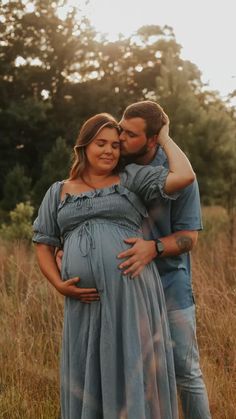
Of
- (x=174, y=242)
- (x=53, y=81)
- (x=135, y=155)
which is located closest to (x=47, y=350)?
(x=174, y=242)

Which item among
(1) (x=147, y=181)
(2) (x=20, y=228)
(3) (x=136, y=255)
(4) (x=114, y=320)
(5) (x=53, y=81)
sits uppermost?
(5) (x=53, y=81)

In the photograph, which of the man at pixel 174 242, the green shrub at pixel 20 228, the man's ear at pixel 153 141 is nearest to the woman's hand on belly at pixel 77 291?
the man at pixel 174 242

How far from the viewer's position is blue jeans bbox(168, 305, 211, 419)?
3.21m

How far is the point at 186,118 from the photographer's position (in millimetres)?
10164

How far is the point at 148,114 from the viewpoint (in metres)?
3.05

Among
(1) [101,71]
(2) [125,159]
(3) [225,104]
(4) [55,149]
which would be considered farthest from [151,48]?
(2) [125,159]

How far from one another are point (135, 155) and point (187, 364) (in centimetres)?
108

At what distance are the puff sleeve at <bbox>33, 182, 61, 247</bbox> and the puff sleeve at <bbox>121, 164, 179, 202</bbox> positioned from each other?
356mm

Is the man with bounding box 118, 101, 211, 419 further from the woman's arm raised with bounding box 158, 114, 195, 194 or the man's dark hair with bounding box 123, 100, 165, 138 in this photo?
the woman's arm raised with bounding box 158, 114, 195, 194

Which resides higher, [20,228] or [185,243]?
[20,228]

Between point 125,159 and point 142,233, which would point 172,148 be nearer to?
point 125,159

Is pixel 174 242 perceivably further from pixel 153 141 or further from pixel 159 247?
A: pixel 153 141

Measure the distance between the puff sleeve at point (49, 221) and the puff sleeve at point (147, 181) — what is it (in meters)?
0.36

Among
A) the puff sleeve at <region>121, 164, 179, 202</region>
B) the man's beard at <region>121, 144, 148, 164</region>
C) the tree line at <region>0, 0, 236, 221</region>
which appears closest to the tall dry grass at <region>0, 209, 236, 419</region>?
the puff sleeve at <region>121, 164, 179, 202</region>
